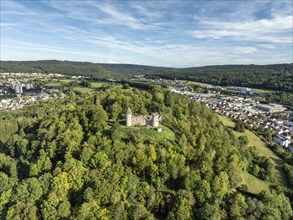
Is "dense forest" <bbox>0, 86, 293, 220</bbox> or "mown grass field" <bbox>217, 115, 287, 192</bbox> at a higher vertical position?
"dense forest" <bbox>0, 86, 293, 220</bbox>

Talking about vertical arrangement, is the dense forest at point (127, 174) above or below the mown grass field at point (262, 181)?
above

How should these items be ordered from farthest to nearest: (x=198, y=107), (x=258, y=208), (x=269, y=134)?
1. (x=269, y=134)
2. (x=198, y=107)
3. (x=258, y=208)

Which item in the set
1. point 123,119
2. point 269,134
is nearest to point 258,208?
point 123,119

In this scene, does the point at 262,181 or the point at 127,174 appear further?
the point at 262,181

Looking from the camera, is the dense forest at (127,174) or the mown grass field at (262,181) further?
the mown grass field at (262,181)

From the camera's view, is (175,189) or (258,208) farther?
(175,189)

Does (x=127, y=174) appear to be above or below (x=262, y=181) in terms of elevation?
above

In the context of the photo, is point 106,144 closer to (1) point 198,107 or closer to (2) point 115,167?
(2) point 115,167

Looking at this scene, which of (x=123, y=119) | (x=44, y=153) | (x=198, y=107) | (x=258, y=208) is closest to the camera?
(x=258, y=208)
